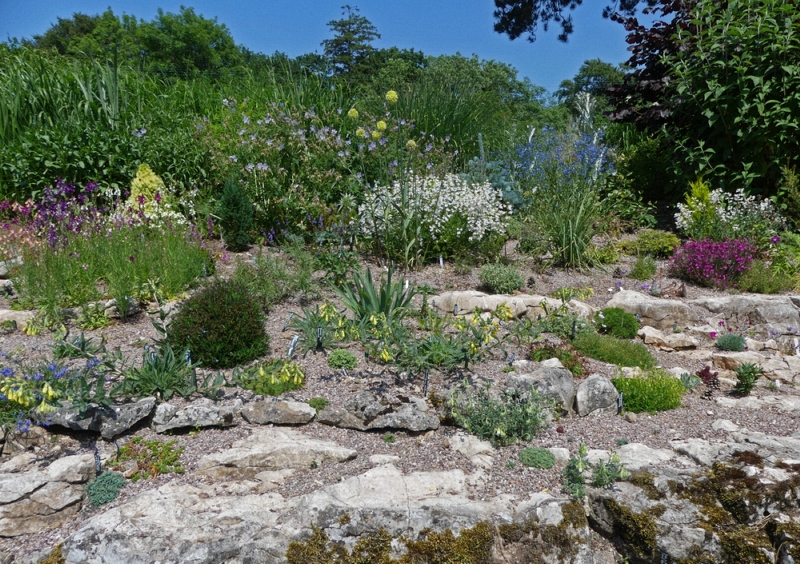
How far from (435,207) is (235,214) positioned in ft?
8.54

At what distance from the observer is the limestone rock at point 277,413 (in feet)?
13.2

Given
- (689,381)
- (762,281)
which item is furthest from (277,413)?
(762,281)

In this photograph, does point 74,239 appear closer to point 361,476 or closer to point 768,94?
point 361,476

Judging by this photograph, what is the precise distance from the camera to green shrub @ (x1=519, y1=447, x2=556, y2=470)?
11.9ft

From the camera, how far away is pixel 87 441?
12.4 feet

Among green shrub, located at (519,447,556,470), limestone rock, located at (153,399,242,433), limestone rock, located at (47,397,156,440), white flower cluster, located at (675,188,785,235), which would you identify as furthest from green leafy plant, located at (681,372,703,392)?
limestone rock, located at (47,397,156,440)

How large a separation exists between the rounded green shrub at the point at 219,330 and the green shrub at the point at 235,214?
9.75 ft

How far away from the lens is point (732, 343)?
5672mm

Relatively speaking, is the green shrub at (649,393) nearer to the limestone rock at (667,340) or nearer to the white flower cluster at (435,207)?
the limestone rock at (667,340)

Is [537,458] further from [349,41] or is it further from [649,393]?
[349,41]

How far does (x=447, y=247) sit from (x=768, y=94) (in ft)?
15.8

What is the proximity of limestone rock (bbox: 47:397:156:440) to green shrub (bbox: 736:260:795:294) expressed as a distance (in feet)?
22.2

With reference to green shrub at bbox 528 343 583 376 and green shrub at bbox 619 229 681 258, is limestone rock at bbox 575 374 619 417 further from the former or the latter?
green shrub at bbox 619 229 681 258

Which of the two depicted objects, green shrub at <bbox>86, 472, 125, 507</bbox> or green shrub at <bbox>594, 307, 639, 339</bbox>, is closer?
green shrub at <bbox>86, 472, 125, 507</bbox>
